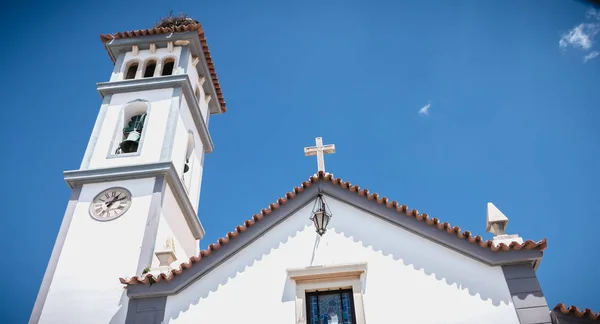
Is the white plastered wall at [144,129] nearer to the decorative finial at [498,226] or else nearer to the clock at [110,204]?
the clock at [110,204]

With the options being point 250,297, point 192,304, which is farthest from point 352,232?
point 192,304

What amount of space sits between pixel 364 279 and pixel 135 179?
24.4ft

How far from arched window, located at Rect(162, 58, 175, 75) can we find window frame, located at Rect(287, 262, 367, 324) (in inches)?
440

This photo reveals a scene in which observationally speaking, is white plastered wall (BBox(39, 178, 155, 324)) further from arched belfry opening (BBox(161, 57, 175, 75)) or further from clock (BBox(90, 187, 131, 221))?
arched belfry opening (BBox(161, 57, 175, 75))

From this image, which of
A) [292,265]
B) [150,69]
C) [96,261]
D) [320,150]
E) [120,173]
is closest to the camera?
[292,265]

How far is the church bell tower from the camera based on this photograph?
1098cm

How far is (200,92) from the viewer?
19.3m

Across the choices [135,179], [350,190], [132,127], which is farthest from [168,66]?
[350,190]

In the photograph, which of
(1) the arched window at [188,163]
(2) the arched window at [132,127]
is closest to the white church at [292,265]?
(2) the arched window at [132,127]

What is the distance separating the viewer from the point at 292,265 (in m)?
9.34

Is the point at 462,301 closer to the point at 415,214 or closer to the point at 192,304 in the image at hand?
the point at 415,214

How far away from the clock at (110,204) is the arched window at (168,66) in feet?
20.0

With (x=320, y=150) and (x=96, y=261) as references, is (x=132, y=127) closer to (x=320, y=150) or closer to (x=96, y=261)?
(x=96, y=261)

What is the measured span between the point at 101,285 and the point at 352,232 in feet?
18.8
